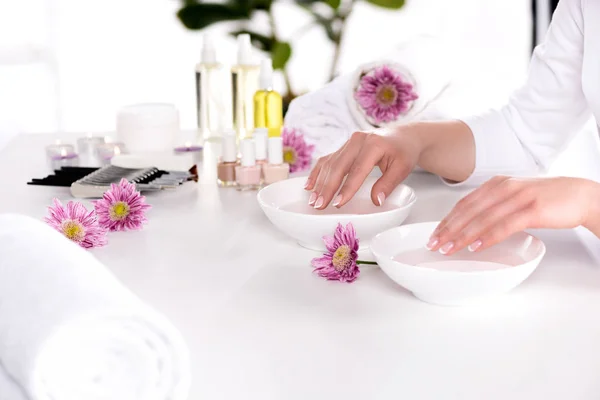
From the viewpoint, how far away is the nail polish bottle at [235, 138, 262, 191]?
1391 mm

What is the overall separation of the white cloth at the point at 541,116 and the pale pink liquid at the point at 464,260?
458 millimetres

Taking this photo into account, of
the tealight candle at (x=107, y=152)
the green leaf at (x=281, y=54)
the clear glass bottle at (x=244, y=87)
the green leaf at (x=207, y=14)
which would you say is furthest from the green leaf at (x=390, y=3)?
the tealight candle at (x=107, y=152)

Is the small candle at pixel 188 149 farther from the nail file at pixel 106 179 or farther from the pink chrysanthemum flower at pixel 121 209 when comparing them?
the pink chrysanthemum flower at pixel 121 209

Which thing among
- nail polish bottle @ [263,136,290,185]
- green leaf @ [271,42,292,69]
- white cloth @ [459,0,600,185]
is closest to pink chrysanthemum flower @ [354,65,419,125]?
white cloth @ [459,0,600,185]

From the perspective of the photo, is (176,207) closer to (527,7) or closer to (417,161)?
(417,161)

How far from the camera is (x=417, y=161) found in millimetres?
1345

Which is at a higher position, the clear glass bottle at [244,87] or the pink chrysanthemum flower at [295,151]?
the clear glass bottle at [244,87]

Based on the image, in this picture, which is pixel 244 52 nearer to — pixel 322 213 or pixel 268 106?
pixel 268 106

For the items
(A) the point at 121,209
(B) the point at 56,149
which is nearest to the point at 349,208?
(A) the point at 121,209

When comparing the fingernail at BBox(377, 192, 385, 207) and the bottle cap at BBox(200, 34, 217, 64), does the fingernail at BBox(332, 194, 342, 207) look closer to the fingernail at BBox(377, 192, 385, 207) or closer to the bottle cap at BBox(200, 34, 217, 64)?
the fingernail at BBox(377, 192, 385, 207)

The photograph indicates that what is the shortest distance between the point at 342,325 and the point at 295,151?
0.71 m

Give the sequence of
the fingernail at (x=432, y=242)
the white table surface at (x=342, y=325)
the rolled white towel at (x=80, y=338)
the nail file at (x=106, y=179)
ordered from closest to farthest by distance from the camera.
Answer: the rolled white towel at (x=80, y=338) → the white table surface at (x=342, y=325) → the fingernail at (x=432, y=242) → the nail file at (x=106, y=179)

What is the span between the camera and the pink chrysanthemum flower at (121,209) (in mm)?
1188

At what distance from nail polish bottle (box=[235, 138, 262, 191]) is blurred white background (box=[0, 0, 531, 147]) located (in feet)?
6.85
